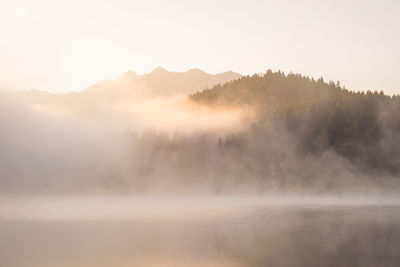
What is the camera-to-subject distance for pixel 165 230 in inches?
2363

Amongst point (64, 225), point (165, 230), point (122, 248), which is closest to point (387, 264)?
point (122, 248)

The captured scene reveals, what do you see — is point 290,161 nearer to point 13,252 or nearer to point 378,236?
point 378,236

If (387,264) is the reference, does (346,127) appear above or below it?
above

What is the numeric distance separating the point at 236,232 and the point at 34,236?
2279cm

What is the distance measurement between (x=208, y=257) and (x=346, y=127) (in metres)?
164

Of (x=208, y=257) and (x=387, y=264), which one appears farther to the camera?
(x=208, y=257)

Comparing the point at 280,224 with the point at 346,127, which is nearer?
the point at 280,224

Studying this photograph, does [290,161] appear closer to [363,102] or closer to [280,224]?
[363,102]

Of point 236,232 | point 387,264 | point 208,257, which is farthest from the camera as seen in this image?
point 236,232

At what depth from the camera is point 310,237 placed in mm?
51875

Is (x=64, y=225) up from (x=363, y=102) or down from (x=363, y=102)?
down

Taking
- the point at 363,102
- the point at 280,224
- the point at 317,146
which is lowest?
the point at 280,224

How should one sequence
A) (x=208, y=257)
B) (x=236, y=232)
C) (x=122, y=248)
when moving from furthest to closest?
(x=236, y=232), (x=122, y=248), (x=208, y=257)

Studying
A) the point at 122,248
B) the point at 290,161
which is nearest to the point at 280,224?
the point at 122,248
